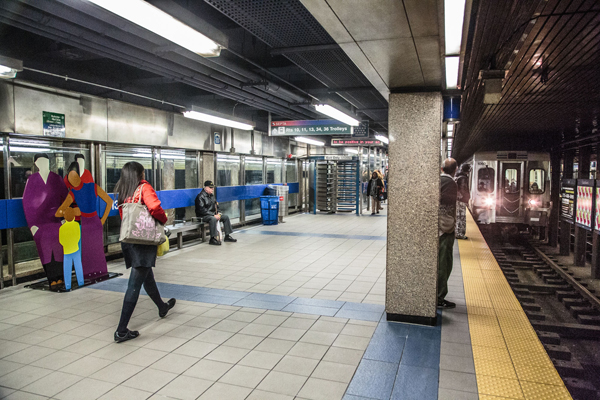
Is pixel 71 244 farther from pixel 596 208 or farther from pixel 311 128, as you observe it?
pixel 596 208

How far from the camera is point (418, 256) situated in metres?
4.30

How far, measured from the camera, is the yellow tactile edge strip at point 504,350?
2936mm

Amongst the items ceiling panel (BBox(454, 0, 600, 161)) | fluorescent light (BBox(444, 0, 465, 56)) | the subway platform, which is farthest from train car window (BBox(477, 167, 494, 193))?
fluorescent light (BBox(444, 0, 465, 56))

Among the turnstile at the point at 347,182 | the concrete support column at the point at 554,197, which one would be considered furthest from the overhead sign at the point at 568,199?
the turnstile at the point at 347,182

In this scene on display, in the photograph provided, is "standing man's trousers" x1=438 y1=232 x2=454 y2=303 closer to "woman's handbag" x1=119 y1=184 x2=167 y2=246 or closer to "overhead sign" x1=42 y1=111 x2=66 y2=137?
"woman's handbag" x1=119 y1=184 x2=167 y2=246

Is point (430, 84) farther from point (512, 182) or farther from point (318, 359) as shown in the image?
point (512, 182)

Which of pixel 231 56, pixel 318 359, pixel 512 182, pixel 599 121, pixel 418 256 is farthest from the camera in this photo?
pixel 512 182

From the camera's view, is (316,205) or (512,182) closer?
(512,182)

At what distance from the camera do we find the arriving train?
38.6ft

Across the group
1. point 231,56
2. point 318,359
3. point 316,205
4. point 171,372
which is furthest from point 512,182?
point 171,372

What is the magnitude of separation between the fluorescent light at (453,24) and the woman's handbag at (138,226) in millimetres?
3110

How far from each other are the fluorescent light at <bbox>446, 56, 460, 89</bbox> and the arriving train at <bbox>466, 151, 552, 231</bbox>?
886cm

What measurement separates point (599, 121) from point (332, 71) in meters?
5.58

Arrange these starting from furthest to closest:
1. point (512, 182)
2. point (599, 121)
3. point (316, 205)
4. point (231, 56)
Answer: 1. point (316, 205)
2. point (512, 182)
3. point (599, 121)
4. point (231, 56)
